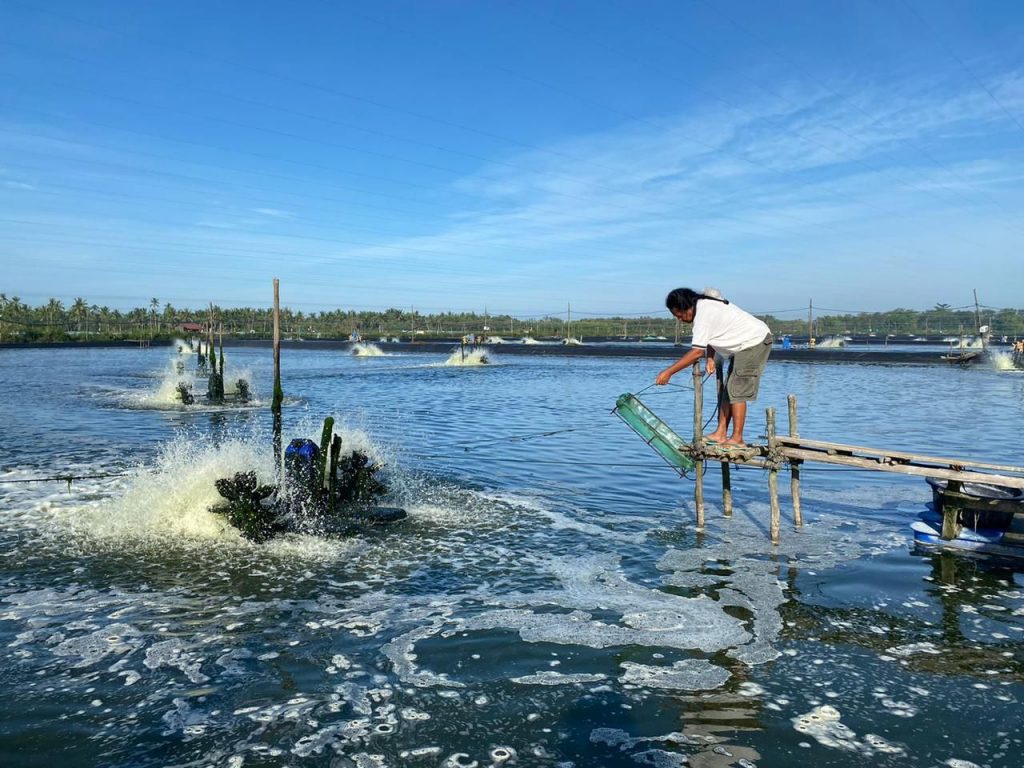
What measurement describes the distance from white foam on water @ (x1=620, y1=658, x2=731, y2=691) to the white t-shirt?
4.52 m

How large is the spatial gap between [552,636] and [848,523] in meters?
5.86

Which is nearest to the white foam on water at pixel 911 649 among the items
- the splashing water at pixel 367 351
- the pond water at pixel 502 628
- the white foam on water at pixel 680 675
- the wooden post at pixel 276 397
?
the pond water at pixel 502 628

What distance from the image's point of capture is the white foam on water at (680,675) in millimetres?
5762

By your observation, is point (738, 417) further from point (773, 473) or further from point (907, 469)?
point (907, 469)

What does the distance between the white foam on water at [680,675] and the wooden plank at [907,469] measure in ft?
13.1

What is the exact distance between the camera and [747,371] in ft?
31.4

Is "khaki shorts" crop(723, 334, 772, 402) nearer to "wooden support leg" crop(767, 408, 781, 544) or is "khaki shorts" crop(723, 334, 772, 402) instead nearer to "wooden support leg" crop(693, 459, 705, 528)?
"wooden support leg" crop(767, 408, 781, 544)

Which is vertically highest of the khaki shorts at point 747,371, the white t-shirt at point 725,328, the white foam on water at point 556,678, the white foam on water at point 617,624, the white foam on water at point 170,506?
the white t-shirt at point 725,328

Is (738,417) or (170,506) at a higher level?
(738,417)

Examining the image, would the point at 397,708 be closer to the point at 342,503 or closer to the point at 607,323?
the point at 342,503

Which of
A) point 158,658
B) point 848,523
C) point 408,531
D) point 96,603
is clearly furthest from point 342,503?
point 848,523

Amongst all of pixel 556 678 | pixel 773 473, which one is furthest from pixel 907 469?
pixel 556 678

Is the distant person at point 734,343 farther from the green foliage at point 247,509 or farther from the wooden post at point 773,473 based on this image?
the green foliage at point 247,509

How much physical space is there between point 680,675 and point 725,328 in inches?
192
